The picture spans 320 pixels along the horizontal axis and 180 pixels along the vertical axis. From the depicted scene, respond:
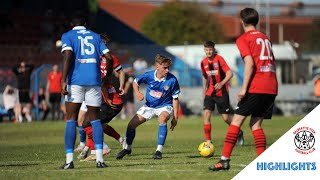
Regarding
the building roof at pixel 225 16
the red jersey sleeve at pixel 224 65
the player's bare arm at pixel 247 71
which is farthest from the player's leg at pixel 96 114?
the building roof at pixel 225 16

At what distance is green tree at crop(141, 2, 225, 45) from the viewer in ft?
269

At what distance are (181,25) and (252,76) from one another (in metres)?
71.4

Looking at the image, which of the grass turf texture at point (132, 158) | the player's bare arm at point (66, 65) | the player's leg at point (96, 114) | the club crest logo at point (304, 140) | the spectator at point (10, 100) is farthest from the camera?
the spectator at point (10, 100)

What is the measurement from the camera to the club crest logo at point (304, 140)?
407 inches

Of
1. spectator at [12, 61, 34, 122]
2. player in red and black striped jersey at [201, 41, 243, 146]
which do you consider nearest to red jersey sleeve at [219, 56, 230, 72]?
player in red and black striped jersey at [201, 41, 243, 146]

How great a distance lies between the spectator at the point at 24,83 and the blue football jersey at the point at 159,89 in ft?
58.9

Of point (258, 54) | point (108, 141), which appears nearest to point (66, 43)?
point (258, 54)

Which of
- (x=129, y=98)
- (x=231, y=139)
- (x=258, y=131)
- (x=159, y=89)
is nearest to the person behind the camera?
(x=231, y=139)

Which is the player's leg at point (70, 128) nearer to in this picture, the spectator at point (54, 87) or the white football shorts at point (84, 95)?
the white football shorts at point (84, 95)

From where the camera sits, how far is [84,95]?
12.6 m

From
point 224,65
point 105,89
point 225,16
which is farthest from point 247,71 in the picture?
point 225,16

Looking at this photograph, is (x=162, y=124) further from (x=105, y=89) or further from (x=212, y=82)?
(x=212, y=82)

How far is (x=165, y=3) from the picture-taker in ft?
286

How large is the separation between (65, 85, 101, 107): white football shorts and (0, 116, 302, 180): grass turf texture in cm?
94
